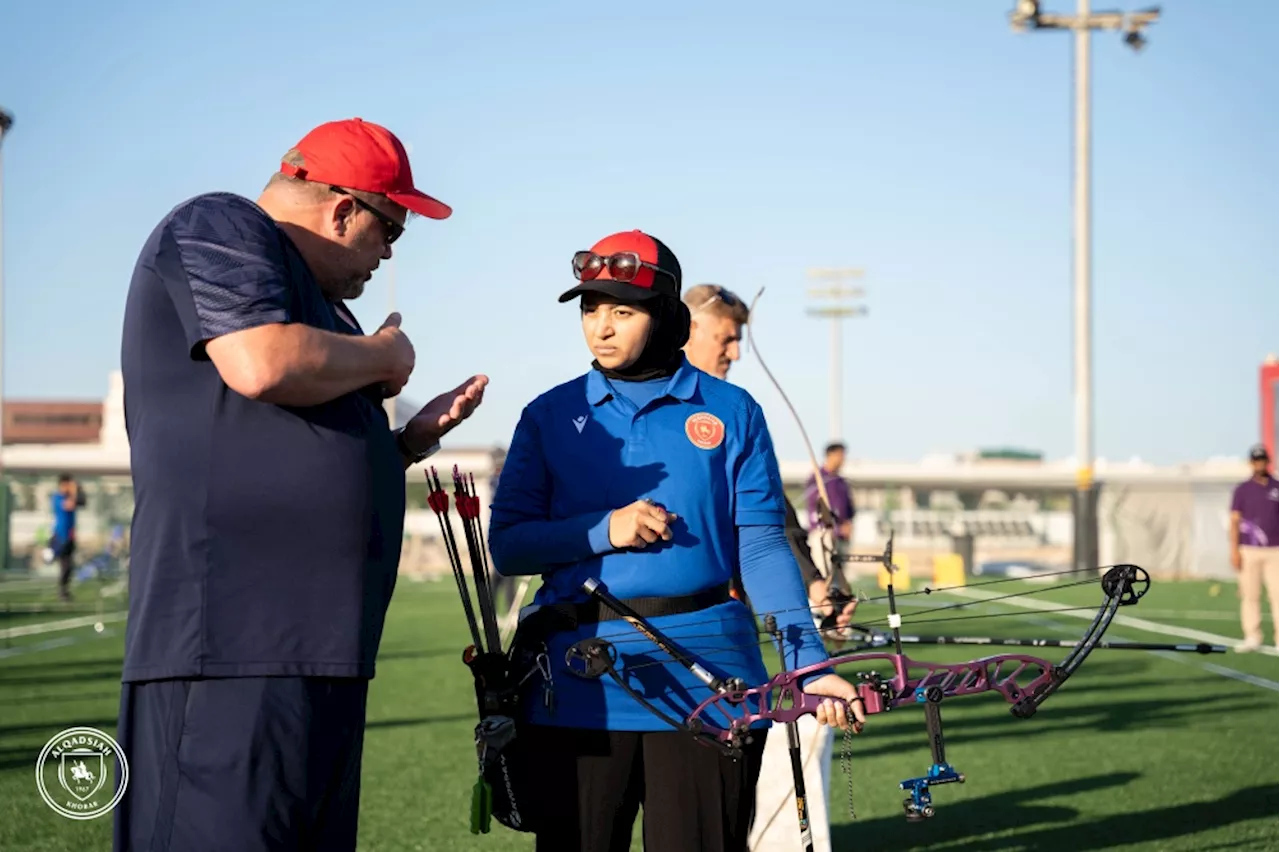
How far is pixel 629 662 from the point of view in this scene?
3.56 meters

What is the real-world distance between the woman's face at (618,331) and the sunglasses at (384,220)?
2.35 feet

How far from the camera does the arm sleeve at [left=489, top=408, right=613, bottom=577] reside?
3.64 metres

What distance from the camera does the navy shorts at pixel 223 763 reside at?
2.67m

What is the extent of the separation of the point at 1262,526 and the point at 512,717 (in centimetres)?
1442

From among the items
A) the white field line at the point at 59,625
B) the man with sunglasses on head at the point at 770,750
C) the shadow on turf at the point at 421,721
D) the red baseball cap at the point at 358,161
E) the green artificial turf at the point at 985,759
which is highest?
the red baseball cap at the point at 358,161

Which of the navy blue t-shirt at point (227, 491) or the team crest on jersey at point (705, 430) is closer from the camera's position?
the navy blue t-shirt at point (227, 491)

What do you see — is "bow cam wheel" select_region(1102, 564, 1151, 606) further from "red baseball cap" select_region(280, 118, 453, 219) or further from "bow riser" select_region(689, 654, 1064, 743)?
"red baseball cap" select_region(280, 118, 453, 219)

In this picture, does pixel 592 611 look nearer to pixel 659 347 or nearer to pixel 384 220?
pixel 659 347

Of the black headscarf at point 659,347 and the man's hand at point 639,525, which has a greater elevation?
the black headscarf at point 659,347

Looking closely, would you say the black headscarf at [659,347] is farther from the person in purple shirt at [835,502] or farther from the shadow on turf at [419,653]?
the shadow on turf at [419,653]

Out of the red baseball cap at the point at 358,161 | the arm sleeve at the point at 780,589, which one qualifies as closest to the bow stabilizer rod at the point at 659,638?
the arm sleeve at the point at 780,589

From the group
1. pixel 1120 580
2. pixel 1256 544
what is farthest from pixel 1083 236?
pixel 1120 580

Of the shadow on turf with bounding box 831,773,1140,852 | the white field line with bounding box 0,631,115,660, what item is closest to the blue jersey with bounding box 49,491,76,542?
the white field line with bounding box 0,631,115,660

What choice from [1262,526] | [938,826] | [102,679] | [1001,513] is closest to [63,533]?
[102,679]
